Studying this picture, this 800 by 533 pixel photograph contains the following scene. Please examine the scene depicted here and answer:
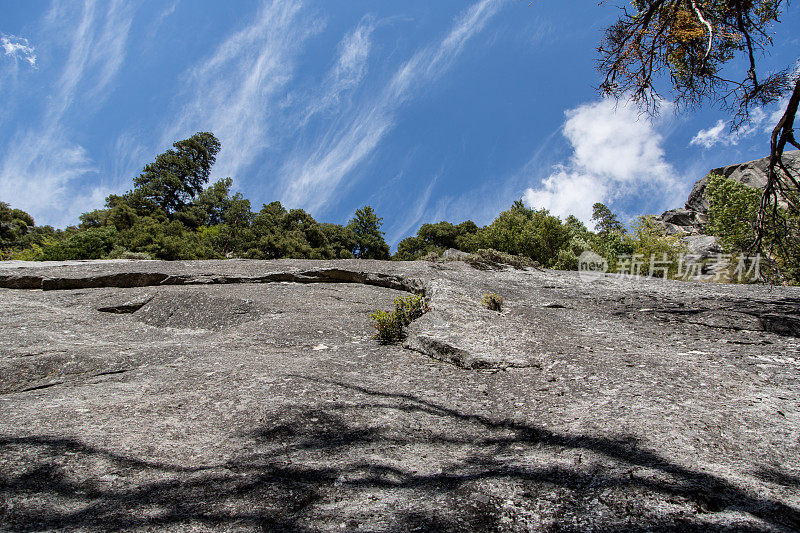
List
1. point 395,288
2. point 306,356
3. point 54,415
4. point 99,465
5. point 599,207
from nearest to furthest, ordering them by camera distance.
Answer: point 99,465, point 54,415, point 306,356, point 395,288, point 599,207

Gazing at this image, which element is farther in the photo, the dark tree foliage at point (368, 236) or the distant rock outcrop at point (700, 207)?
the dark tree foliage at point (368, 236)

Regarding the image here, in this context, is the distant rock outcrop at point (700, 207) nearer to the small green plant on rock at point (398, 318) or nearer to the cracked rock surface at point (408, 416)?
the cracked rock surface at point (408, 416)

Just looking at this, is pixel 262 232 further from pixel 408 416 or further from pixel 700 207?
pixel 700 207

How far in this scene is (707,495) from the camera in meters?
1.92

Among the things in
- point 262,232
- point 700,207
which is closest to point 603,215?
point 700,207

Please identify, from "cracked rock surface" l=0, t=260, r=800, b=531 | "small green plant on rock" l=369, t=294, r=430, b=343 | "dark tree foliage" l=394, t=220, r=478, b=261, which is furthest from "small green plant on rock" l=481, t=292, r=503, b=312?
"dark tree foliage" l=394, t=220, r=478, b=261

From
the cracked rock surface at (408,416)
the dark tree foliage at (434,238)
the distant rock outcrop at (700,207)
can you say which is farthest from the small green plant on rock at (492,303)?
the dark tree foliage at (434,238)

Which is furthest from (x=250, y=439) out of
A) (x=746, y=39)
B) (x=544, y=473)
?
(x=746, y=39)

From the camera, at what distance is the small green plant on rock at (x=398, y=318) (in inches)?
247

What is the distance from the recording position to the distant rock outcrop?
4006 cm

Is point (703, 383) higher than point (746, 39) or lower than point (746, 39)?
lower

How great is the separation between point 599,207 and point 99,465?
3422 inches

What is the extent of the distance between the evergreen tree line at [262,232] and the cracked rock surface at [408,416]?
19.9ft

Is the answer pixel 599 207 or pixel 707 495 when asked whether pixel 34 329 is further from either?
pixel 599 207
